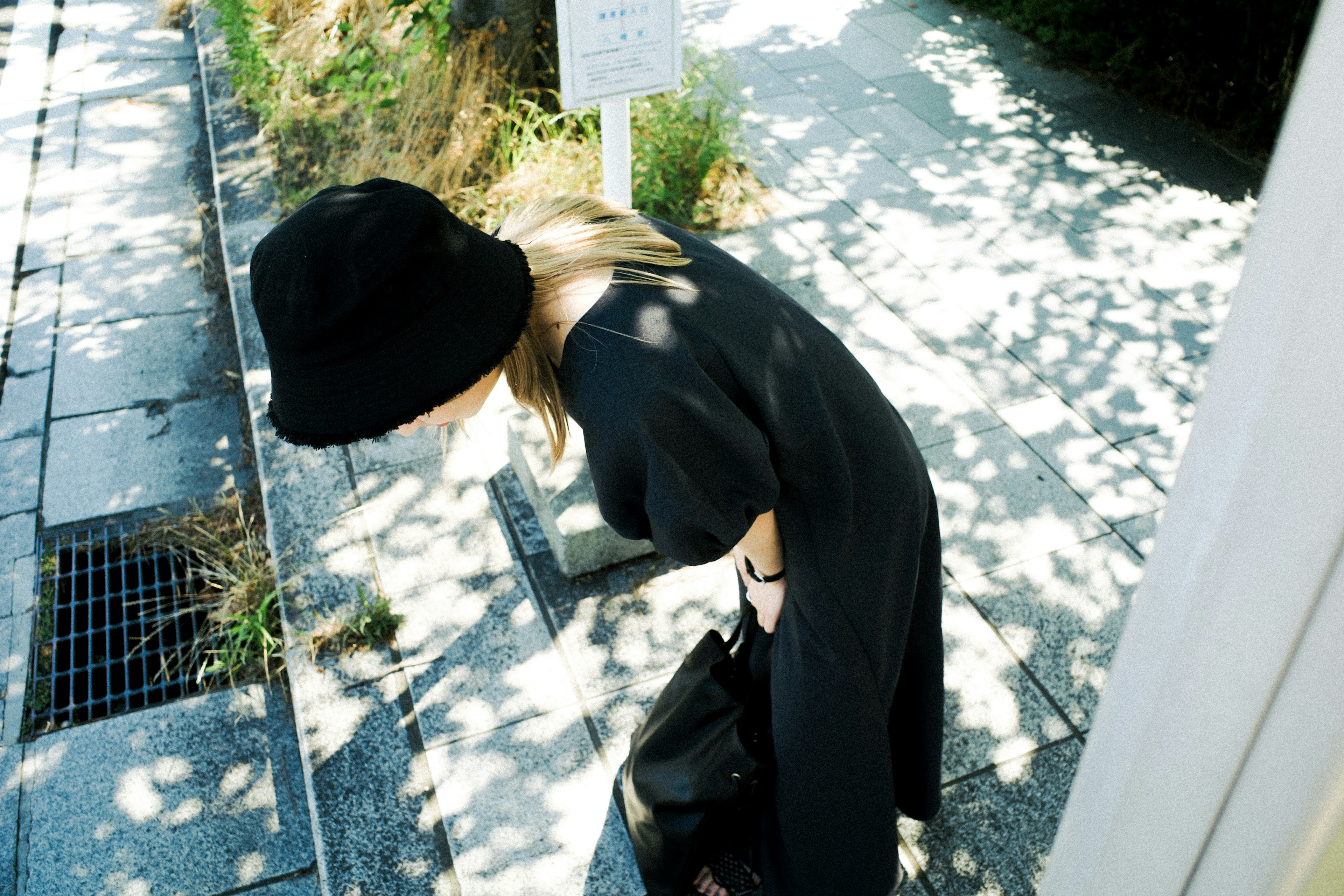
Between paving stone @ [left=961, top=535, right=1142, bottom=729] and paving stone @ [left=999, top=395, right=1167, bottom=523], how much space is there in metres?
0.22

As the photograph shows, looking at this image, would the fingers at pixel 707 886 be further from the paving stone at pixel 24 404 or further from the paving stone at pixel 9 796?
the paving stone at pixel 24 404

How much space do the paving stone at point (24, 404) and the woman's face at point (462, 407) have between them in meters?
3.85

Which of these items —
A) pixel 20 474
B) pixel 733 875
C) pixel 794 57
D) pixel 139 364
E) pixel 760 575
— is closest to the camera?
pixel 760 575

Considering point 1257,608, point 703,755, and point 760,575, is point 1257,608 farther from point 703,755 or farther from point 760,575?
point 703,755

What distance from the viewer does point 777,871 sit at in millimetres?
2455

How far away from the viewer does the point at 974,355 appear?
4.61 meters

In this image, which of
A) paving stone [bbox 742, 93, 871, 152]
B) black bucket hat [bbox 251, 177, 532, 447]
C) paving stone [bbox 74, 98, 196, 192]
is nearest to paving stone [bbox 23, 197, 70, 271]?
paving stone [bbox 74, 98, 196, 192]

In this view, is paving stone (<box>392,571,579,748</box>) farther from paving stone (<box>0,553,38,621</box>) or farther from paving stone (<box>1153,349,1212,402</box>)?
paving stone (<box>1153,349,1212,402</box>)

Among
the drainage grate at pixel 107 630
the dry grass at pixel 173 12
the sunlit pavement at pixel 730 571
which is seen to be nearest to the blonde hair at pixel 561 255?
the sunlit pavement at pixel 730 571

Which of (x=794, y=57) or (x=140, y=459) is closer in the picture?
(x=140, y=459)

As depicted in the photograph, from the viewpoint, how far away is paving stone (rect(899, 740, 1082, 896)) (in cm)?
280

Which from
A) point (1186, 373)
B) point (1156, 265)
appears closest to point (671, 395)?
point (1186, 373)

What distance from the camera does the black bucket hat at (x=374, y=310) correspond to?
151 centimetres

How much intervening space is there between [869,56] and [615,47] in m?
4.87
